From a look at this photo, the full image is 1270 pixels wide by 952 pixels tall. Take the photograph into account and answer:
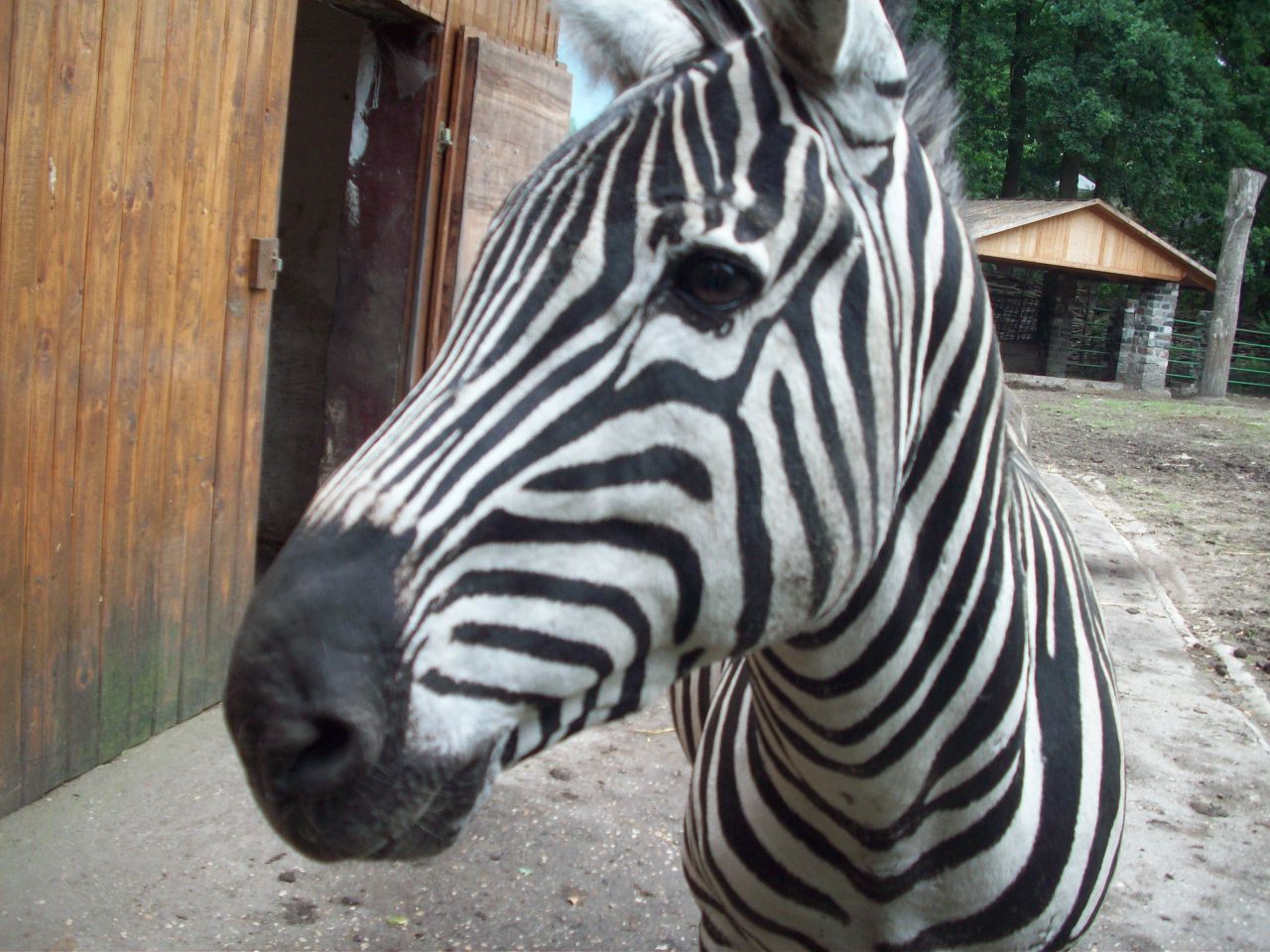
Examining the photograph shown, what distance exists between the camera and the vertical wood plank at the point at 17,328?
117 inches

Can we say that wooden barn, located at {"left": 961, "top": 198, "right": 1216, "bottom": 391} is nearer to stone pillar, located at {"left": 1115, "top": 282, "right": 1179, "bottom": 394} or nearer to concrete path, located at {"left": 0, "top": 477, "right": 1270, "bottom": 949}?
stone pillar, located at {"left": 1115, "top": 282, "right": 1179, "bottom": 394}

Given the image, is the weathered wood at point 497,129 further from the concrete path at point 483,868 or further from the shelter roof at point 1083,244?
the shelter roof at point 1083,244

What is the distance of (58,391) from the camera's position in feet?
10.8

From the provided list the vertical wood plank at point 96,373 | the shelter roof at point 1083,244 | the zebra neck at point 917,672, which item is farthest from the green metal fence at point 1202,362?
the zebra neck at point 917,672

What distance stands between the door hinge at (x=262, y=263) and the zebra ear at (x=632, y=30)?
2793 mm

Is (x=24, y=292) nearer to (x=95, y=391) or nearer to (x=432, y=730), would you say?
(x=95, y=391)

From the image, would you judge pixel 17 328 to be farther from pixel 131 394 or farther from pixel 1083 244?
pixel 1083 244

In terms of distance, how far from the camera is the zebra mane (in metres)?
1.33

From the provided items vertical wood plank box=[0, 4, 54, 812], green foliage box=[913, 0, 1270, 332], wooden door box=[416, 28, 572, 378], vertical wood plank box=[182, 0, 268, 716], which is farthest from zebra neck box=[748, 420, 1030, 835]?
green foliage box=[913, 0, 1270, 332]

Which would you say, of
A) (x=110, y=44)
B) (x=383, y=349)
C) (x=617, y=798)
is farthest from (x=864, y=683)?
(x=383, y=349)

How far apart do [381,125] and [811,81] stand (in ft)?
14.1

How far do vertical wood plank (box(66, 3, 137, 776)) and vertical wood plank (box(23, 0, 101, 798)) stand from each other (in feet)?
0.10

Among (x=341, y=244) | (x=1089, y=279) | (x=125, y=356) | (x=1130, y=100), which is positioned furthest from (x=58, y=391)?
(x=1130, y=100)

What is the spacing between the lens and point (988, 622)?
1.52 m
